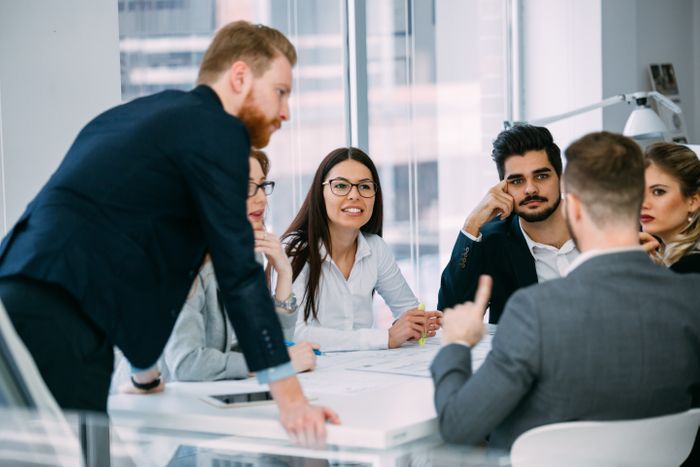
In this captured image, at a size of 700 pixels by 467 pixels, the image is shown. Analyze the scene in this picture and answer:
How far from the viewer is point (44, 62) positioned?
3096 mm

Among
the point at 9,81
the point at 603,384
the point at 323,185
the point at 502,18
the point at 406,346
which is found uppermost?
the point at 502,18

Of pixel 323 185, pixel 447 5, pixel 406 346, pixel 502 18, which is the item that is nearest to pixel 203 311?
pixel 406 346

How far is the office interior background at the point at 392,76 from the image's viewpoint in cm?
310

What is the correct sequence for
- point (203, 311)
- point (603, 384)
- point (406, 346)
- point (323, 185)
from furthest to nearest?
point (323, 185) → point (406, 346) → point (203, 311) → point (603, 384)

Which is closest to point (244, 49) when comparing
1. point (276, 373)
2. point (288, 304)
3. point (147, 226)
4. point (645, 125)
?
point (147, 226)

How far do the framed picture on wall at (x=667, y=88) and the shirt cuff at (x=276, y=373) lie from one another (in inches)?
211

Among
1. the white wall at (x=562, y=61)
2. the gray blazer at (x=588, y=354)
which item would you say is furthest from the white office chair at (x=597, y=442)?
the white wall at (x=562, y=61)

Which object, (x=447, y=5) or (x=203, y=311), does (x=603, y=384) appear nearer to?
(x=203, y=311)

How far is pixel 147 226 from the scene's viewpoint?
1.89 m

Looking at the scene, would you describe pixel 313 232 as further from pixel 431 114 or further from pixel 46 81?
pixel 431 114

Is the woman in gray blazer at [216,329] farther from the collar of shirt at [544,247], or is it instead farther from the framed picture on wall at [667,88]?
the framed picture on wall at [667,88]

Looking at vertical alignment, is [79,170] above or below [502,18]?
below

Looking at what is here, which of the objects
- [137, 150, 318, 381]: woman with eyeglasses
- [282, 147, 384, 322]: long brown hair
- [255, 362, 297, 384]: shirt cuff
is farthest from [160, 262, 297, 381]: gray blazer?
[282, 147, 384, 322]: long brown hair

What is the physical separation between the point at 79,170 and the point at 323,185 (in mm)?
1568
